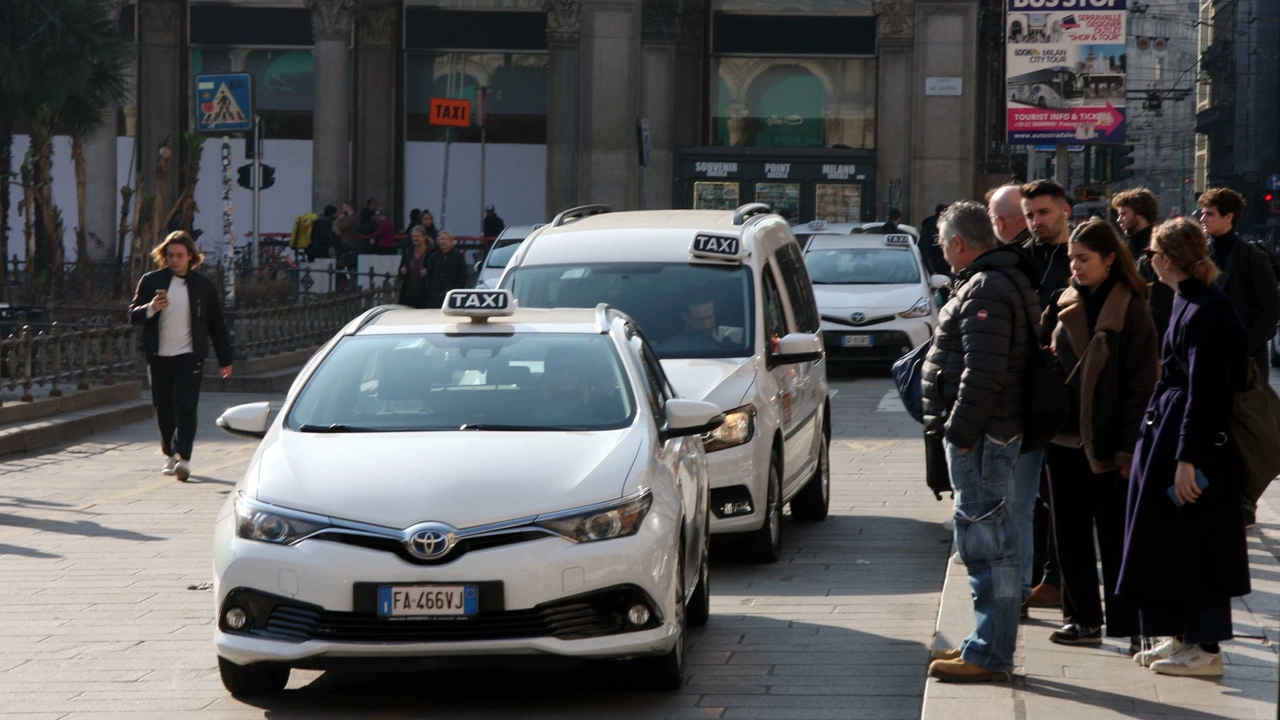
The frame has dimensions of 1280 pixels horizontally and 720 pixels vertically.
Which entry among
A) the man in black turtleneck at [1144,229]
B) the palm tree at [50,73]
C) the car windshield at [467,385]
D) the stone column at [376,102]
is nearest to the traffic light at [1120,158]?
the stone column at [376,102]

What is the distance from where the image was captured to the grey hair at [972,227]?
6.16 metres

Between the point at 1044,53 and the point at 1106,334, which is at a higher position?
the point at 1044,53

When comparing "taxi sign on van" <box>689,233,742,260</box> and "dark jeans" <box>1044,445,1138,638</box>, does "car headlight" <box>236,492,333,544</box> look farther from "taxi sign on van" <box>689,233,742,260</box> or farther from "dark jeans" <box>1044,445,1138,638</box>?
"taxi sign on van" <box>689,233,742,260</box>

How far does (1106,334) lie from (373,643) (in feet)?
9.35

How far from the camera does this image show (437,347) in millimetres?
7227

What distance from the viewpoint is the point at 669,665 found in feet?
20.9

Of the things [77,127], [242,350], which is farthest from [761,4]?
[242,350]

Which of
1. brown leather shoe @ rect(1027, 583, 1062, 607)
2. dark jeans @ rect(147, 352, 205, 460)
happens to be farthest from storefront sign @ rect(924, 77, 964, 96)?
brown leather shoe @ rect(1027, 583, 1062, 607)

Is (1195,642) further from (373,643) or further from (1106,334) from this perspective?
(373,643)

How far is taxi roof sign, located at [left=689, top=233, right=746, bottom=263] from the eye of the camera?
9867 mm

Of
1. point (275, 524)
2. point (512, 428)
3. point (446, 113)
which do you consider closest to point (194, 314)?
point (512, 428)

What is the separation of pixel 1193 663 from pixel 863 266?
15.9 meters

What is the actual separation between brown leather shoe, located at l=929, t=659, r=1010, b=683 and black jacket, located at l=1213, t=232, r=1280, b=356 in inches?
127

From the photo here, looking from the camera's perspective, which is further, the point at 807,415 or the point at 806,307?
the point at 806,307
